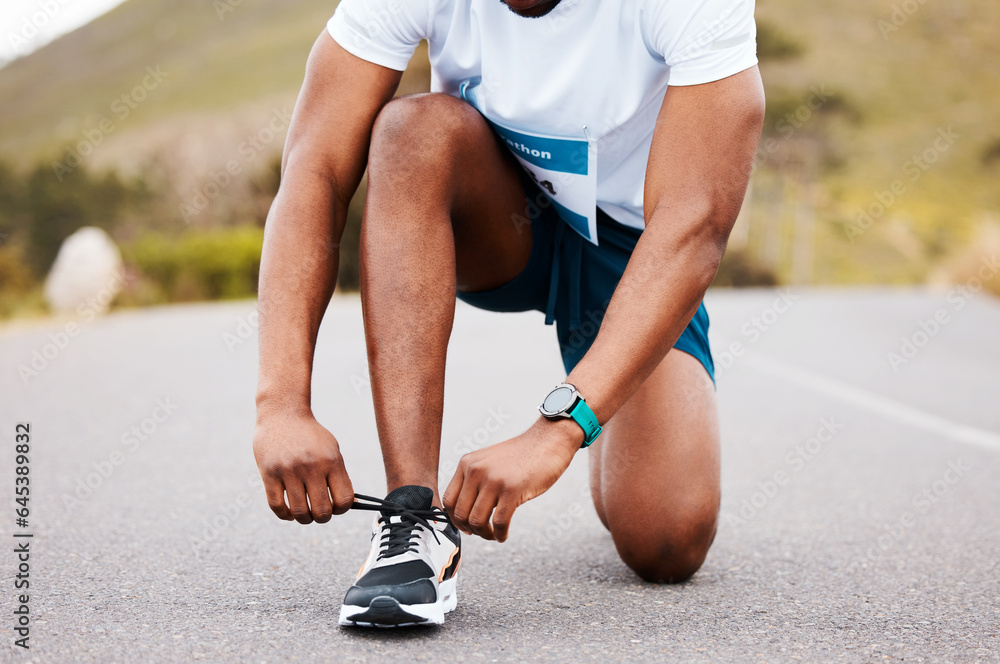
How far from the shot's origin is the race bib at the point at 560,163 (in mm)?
2281

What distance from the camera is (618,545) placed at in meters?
2.35

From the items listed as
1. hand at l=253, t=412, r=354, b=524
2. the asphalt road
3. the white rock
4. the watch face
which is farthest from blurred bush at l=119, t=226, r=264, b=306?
the watch face

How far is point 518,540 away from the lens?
2.71 meters

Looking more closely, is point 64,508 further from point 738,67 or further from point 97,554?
point 738,67

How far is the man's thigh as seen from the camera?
2016 mm

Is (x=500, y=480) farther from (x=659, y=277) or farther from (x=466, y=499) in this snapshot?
(x=659, y=277)

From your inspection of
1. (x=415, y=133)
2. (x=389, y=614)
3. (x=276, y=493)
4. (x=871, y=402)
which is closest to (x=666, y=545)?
(x=389, y=614)

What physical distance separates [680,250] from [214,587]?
1.22 meters

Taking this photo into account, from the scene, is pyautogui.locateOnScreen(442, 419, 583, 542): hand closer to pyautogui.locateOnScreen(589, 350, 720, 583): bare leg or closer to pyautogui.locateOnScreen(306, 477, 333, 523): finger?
pyautogui.locateOnScreen(306, 477, 333, 523): finger

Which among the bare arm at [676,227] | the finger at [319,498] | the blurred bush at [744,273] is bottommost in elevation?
the blurred bush at [744,273]

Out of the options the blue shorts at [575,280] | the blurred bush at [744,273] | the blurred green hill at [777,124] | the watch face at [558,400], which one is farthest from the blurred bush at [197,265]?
the blurred bush at [744,273]

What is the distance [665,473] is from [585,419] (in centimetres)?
73

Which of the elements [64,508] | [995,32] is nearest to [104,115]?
[995,32]

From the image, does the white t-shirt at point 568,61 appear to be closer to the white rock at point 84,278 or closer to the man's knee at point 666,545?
the man's knee at point 666,545
